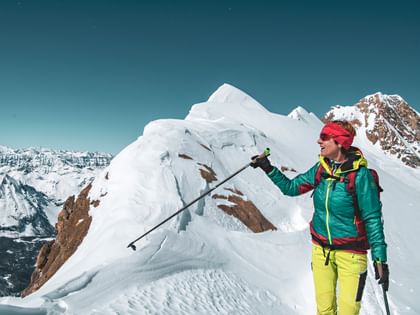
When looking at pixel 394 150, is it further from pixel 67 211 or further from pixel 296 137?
pixel 67 211

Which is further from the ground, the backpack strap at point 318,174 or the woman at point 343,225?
the backpack strap at point 318,174

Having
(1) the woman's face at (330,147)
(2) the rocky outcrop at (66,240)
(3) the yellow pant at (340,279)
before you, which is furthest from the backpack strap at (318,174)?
(2) the rocky outcrop at (66,240)

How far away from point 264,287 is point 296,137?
26.7m

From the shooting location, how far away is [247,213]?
18.8 meters

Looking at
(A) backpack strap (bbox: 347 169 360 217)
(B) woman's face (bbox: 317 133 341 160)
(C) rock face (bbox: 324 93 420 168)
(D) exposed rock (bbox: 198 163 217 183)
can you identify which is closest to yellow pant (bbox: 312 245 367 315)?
(A) backpack strap (bbox: 347 169 360 217)

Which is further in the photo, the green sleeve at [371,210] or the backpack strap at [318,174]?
the backpack strap at [318,174]

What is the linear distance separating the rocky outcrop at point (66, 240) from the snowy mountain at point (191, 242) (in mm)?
103

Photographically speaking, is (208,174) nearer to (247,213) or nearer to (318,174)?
(247,213)

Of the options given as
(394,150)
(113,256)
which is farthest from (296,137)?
(394,150)

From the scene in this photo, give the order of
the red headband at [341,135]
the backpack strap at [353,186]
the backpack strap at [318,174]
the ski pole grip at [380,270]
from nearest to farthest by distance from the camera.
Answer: the ski pole grip at [380,270]
the backpack strap at [353,186]
the red headband at [341,135]
the backpack strap at [318,174]

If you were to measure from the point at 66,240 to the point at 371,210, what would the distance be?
17596 millimetres

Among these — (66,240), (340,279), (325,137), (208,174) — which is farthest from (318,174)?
(66,240)

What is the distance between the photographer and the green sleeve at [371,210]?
4.54m

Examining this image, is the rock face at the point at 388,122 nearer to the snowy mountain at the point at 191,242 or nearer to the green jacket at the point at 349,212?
the snowy mountain at the point at 191,242
